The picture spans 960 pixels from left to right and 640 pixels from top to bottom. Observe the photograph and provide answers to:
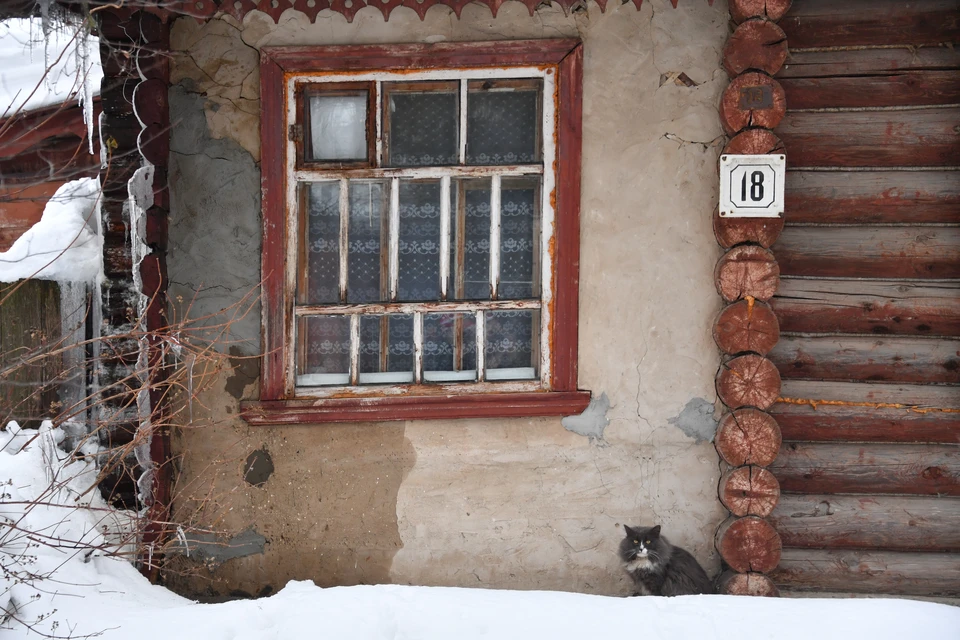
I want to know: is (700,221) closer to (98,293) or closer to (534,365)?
(534,365)

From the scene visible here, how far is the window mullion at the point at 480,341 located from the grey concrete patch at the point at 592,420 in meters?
0.50

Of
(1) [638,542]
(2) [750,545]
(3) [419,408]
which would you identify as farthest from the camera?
(3) [419,408]

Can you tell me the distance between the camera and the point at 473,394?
12.8 ft

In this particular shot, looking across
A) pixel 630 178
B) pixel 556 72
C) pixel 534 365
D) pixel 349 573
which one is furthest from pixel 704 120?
pixel 349 573

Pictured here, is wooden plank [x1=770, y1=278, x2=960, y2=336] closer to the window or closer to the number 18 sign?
the number 18 sign

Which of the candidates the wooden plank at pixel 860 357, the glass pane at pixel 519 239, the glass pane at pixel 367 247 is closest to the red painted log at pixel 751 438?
the wooden plank at pixel 860 357

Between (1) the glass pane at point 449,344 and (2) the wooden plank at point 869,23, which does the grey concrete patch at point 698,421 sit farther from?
(2) the wooden plank at point 869,23

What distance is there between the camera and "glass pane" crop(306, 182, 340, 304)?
4016 millimetres

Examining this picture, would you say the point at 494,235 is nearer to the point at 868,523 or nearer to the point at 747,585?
the point at 747,585

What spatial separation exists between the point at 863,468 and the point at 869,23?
2.37 m

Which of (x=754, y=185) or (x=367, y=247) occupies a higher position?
(x=754, y=185)

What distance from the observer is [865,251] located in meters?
3.99

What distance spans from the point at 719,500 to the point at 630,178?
1.75 metres

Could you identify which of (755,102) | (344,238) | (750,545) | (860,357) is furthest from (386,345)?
(860,357)
